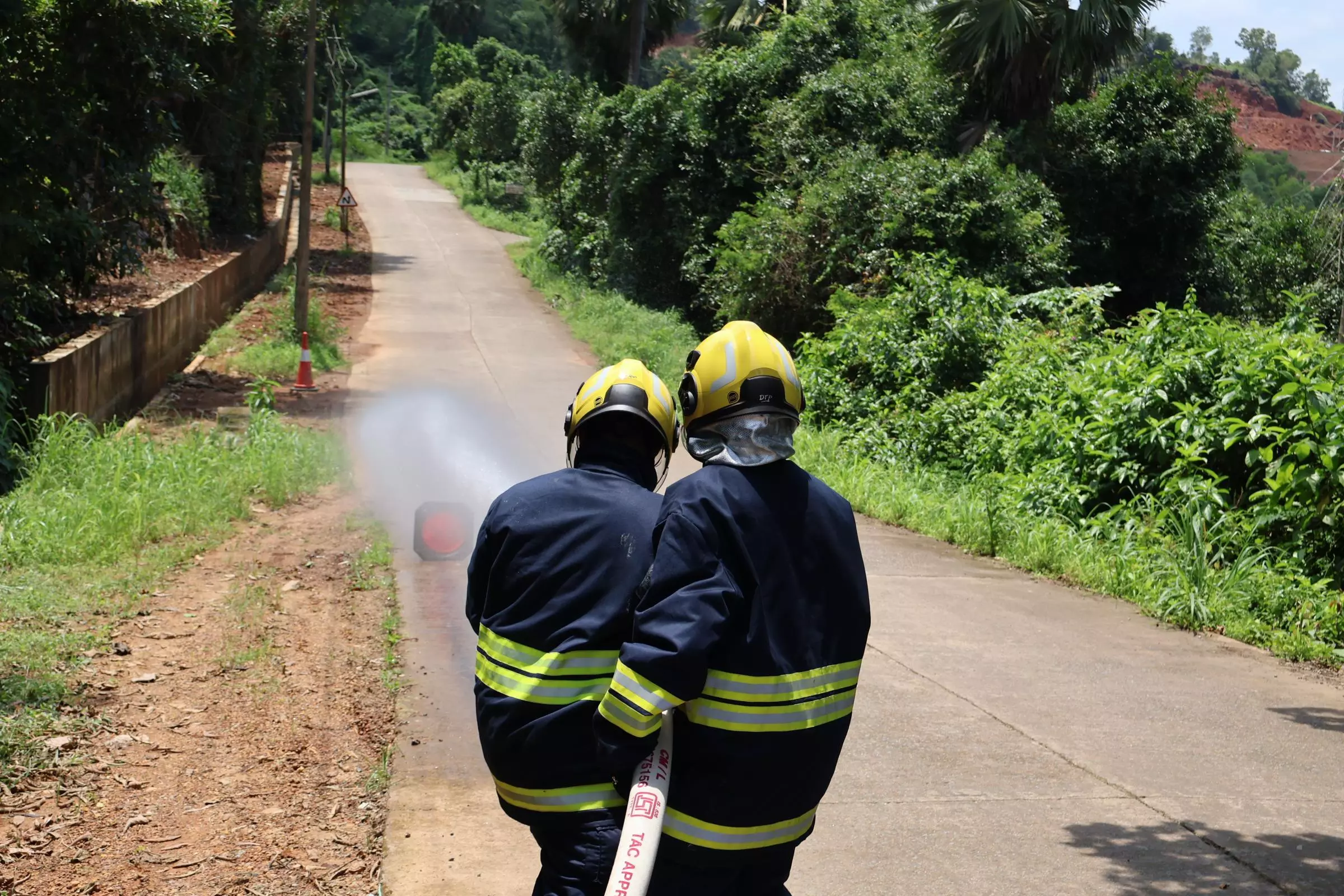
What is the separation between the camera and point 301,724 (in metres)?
5.76

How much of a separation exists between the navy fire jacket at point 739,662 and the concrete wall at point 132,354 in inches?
443

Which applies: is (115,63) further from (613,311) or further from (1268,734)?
(1268,734)

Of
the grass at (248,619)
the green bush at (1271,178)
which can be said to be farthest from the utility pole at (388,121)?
the grass at (248,619)

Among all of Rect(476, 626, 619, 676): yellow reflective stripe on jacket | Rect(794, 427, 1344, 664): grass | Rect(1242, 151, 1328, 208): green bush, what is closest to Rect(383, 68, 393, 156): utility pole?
Rect(1242, 151, 1328, 208): green bush

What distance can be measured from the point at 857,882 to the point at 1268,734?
287cm

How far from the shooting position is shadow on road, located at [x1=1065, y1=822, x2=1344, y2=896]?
4289mm

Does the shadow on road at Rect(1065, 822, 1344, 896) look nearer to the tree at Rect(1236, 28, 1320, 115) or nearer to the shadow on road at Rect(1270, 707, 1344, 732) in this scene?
the shadow on road at Rect(1270, 707, 1344, 732)

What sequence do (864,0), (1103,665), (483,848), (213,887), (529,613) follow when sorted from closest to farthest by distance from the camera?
(529,613)
(213,887)
(483,848)
(1103,665)
(864,0)

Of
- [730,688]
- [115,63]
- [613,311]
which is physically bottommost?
[613,311]

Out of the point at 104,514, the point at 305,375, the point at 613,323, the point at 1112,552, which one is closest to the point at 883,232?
the point at 613,323

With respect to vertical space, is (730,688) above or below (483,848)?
above

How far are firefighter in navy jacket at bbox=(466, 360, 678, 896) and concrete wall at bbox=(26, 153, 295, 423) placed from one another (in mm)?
10833

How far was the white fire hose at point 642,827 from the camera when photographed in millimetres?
2260

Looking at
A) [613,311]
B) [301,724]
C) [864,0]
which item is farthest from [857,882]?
[864,0]
